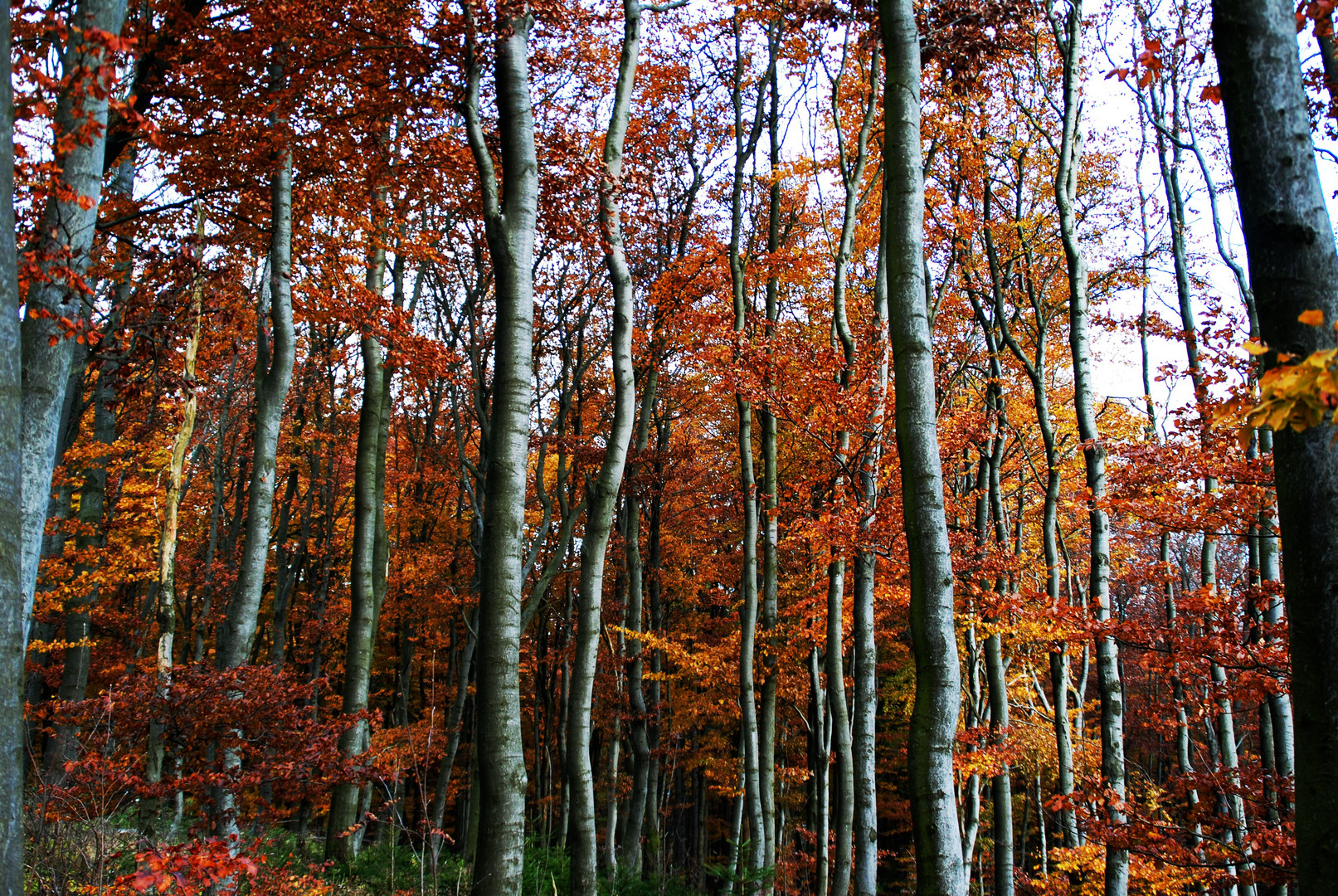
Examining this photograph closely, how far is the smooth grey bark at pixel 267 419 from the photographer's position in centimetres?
720

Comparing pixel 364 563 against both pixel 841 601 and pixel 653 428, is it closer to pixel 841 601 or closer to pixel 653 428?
pixel 841 601

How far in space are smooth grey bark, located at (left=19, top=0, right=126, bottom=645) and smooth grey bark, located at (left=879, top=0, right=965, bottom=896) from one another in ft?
14.8

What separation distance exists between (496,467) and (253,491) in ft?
12.8

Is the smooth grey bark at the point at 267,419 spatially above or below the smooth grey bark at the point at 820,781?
above

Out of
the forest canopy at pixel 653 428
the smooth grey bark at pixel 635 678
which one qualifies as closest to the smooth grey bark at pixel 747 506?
the forest canopy at pixel 653 428

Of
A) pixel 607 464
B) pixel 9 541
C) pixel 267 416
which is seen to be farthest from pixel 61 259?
pixel 607 464

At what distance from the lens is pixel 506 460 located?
16.1ft

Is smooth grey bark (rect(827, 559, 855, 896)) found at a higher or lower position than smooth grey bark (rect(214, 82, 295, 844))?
lower

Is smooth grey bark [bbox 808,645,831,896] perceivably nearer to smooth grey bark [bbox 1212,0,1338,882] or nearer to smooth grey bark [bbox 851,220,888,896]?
smooth grey bark [bbox 851,220,888,896]

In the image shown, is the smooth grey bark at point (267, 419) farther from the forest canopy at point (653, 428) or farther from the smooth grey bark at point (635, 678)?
the smooth grey bark at point (635, 678)

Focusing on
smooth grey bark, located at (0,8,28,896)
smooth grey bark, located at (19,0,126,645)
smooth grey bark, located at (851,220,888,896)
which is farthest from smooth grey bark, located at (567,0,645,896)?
smooth grey bark, located at (0,8,28,896)

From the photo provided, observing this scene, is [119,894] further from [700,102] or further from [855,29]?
[700,102]

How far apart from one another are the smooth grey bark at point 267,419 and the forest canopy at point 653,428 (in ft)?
0.17

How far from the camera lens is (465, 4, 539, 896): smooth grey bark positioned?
4.32 meters
